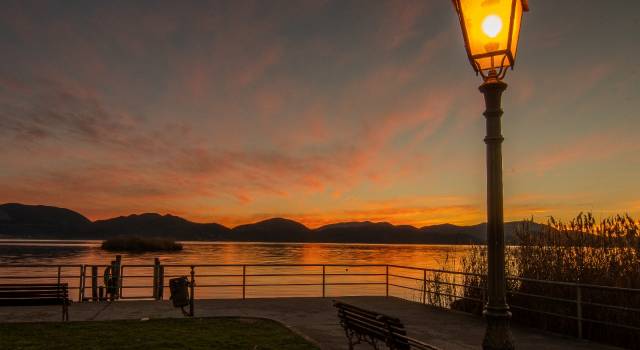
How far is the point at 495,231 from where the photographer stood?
457cm

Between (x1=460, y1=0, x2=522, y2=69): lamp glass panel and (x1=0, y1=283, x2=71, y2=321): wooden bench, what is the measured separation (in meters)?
14.6

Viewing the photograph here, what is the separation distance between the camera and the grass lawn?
1002 centimetres

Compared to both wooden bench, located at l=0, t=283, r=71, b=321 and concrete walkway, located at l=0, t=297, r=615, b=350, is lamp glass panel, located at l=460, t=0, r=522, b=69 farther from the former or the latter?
wooden bench, located at l=0, t=283, r=71, b=321

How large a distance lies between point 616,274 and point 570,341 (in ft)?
8.99

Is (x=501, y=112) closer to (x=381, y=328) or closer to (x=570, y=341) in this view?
(x=381, y=328)

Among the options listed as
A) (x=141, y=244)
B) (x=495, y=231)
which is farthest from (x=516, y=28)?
(x=141, y=244)

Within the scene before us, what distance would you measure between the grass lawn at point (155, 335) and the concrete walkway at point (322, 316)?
74 centimetres

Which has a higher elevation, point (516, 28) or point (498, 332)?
point (516, 28)

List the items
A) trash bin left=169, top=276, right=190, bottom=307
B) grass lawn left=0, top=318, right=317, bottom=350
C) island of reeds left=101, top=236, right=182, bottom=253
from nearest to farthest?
grass lawn left=0, top=318, right=317, bottom=350, trash bin left=169, top=276, right=190, bottom=307, island of reeds left=101, top=236, right=182, bottom=253

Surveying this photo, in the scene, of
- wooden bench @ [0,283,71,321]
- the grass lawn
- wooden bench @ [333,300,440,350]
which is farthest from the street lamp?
wooden bench @ [0,283,71,321]

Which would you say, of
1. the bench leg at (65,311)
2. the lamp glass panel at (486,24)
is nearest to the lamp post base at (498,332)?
the lamp glass panel at (486,24)

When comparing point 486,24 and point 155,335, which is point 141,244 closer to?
point 155,335

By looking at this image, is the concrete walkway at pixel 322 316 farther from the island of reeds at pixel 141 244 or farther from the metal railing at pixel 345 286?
the island of reeds at pixel 141 244

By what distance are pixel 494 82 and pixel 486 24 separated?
22.5 inches
